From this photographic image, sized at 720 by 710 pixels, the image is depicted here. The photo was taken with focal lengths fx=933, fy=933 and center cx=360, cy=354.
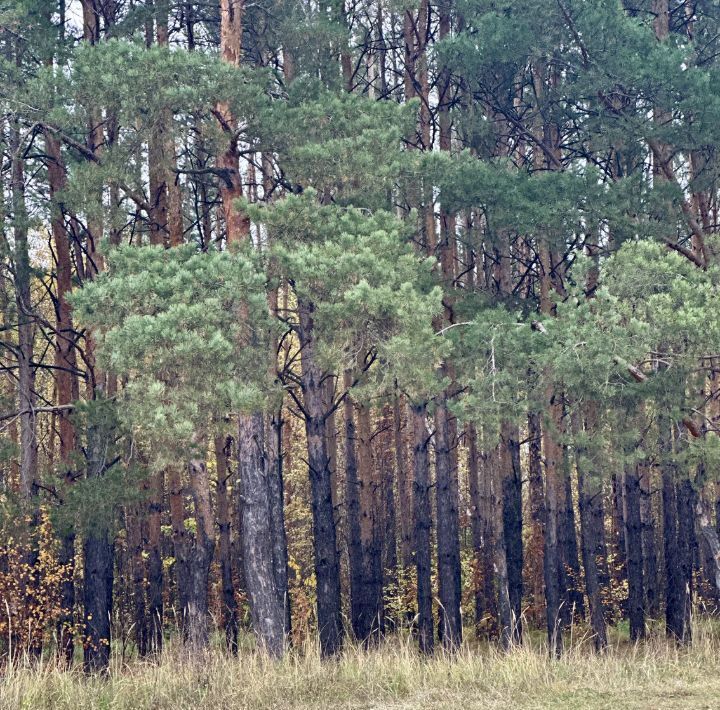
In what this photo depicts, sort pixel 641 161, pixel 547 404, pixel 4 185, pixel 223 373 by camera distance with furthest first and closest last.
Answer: pixel 641 161
pixel 4 185
pixel 547 404
pixel 223 373

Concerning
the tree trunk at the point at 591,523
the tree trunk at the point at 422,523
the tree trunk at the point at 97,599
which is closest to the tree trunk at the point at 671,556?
the tree trunk at the point at 591,523

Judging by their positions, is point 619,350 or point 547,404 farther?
point 547,404

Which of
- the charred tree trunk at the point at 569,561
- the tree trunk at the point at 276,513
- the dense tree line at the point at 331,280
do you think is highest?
the dense tree line at the point at 331,280

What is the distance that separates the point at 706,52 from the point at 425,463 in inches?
357

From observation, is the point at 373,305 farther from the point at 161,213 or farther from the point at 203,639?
the point at 161,213

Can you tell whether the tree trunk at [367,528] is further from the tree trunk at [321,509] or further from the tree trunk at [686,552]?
the tree trunk at [686,552]

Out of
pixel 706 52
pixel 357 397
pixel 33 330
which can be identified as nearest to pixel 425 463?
pixel 357 397

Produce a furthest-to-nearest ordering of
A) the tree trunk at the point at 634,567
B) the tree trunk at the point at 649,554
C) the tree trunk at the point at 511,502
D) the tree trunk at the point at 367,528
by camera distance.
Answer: the tree trunk at the point at 367,528 → the tree trunk at the point at 649,554 → the tree trunk at the point at 511,502 → the tree trunk at the point at 634,567

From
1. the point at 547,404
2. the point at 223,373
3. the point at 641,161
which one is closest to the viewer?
the point at 223,373

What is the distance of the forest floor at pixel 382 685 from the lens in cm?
892

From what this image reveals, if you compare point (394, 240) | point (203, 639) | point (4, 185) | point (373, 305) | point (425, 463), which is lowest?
point (203, 639)

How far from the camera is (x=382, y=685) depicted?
9812mm

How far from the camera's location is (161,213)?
16984 mm

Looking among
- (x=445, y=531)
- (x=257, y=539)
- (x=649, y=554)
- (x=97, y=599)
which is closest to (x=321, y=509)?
(x=445, y=531)
